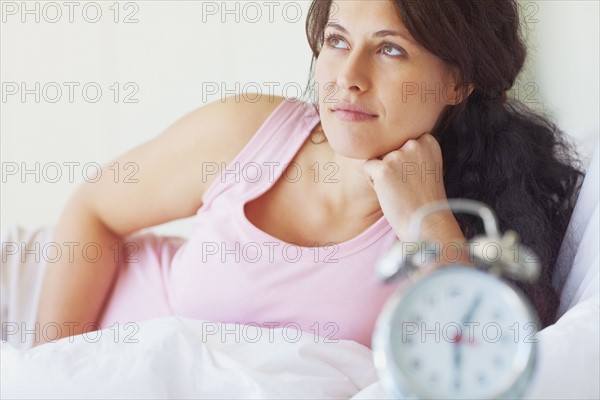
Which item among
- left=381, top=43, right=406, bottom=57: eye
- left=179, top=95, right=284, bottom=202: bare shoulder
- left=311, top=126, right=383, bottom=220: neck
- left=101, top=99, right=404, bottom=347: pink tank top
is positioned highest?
left=381, top=43, right=406, bottom=57: eye

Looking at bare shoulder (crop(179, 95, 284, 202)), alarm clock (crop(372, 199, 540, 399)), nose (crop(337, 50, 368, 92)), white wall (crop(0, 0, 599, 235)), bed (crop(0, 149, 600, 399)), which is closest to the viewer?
alarm clock (crop(372, 199, 540, 399))

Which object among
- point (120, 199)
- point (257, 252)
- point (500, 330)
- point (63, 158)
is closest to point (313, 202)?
point (257, 252)

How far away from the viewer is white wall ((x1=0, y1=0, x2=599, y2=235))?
7.79 feet

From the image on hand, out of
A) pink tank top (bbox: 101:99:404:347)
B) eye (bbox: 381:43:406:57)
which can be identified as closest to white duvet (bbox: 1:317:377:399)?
pink tank top (bbox: 101:99:404:347)

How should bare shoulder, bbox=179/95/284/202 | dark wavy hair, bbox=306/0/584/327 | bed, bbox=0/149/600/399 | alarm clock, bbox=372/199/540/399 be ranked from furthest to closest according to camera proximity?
bare shoulder, bbox=179/95/284/202
dark wavy hair, bbox=306/0/584/327
bed, bbox=0/149/600/399
alarm clock, bbox=372/199/540/399

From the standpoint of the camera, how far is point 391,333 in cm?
81

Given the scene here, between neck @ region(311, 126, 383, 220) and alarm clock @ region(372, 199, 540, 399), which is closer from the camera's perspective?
alarm clock @ region(372, 199, 540, 399)

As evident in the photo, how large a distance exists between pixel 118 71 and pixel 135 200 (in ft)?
2.60

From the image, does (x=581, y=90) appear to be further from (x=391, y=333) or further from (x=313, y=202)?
(x=391, y=333)

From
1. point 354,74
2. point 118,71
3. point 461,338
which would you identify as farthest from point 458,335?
point 118,71

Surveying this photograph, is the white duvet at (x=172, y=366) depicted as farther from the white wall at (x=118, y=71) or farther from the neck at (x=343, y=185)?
the white wall at (x=118, y=71)

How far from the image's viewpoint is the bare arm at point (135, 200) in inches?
65.7

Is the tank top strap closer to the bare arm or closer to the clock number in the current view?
the bare arm

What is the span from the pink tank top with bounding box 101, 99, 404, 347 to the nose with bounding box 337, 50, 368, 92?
235 mm
